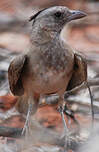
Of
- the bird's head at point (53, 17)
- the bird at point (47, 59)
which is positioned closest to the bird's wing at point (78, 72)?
the bird at point (47, 59)

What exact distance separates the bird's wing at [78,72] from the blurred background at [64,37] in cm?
45

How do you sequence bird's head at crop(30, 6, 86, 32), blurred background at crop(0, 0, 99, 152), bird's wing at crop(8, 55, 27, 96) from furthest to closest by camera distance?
blurred background at crop(0, 0, 99, 152)
bird's head at crop(30, 6, 86, 32)
bird's wing at crop(8, 55, 27, 96)

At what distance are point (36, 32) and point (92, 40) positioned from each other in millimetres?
4513

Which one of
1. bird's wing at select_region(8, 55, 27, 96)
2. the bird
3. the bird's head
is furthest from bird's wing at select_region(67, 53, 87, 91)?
bird's wing at select_region(8, 55, 27, 96)

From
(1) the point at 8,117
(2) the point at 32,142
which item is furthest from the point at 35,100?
(1) the point at 8,117

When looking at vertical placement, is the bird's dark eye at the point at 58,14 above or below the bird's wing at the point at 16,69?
above

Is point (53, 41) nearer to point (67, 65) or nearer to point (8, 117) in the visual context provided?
point (67, 65)

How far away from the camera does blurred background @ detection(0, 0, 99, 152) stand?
20.4 feet

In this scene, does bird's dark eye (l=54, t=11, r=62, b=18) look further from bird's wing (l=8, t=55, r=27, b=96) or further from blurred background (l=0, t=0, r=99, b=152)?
blurred background (l=0, t=0, r=99, b=152)

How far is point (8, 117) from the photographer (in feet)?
20.1

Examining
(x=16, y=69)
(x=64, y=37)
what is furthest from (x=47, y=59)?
(x=64, y=37)

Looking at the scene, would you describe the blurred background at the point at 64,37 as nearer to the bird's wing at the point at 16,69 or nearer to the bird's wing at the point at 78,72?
the bird's wing at the point at 78,72

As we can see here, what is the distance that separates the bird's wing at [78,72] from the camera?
16.1ft

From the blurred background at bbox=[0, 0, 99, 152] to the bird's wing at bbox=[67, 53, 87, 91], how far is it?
17.9 inches
